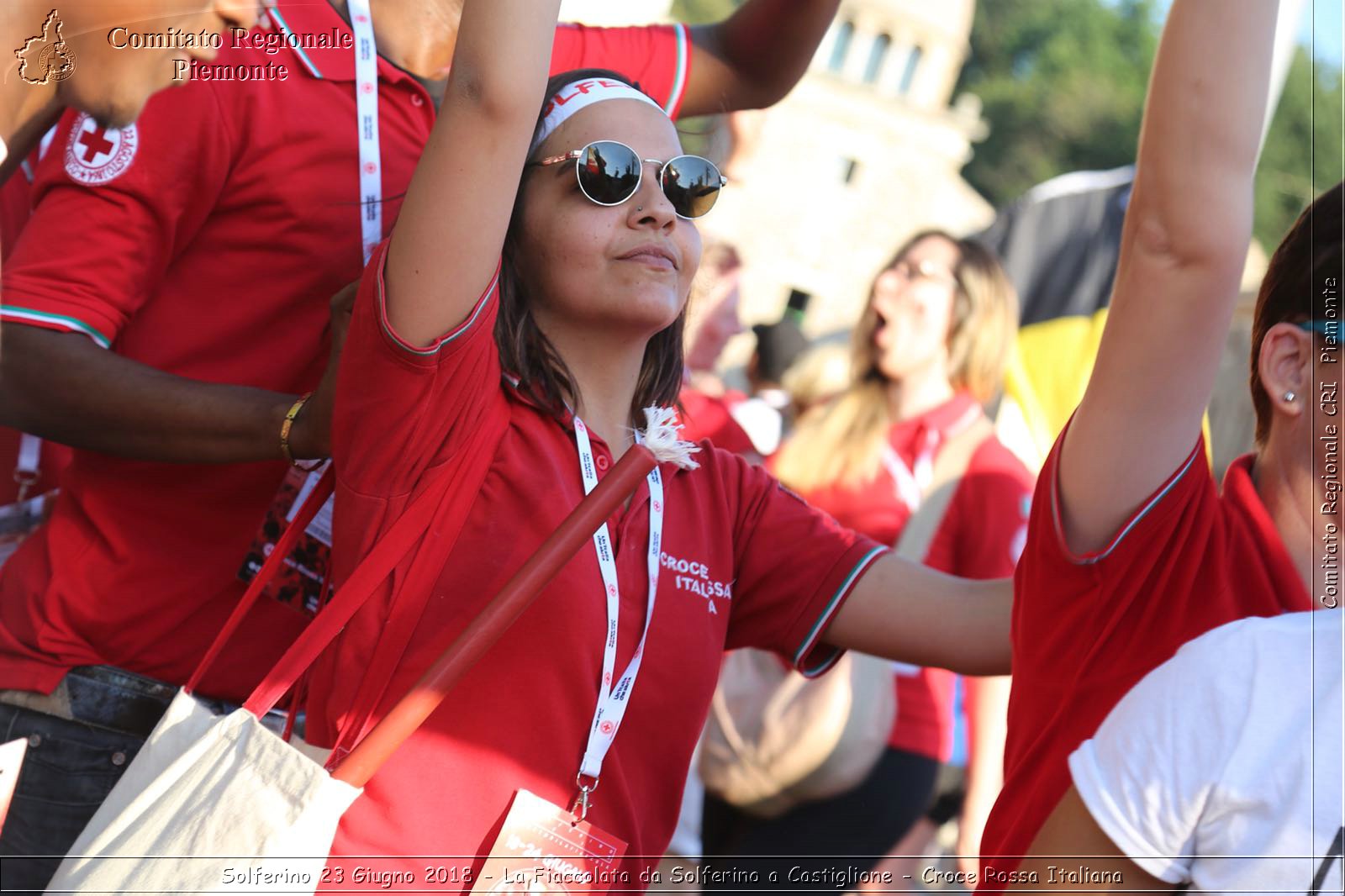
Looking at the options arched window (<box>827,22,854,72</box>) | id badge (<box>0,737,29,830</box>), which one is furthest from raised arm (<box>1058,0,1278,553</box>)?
arched window (<box>827,22,854,72</box>)

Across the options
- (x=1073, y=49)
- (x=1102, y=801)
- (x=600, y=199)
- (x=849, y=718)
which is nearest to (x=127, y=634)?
(x=600, y=199)

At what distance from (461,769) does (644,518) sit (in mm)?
468

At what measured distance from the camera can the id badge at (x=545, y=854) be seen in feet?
5.83

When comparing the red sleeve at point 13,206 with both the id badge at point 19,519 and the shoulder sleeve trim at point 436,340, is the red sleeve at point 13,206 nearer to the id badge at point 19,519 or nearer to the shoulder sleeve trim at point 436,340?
the id badge at point 19,519

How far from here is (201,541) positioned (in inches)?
90.3

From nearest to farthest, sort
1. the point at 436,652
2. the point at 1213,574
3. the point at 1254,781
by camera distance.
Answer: the point at 1254,781
the point at 1213,574
the point at 436,652

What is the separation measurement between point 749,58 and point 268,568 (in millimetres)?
1482

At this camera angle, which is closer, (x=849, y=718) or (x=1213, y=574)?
(x=1213, y=574)

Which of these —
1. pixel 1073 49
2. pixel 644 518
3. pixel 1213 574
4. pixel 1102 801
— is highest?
pixel 1073 49

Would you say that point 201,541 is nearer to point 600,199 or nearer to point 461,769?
point 461,769

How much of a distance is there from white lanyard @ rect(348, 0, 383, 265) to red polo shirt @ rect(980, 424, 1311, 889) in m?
1.20

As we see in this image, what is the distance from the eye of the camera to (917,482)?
4.48 m

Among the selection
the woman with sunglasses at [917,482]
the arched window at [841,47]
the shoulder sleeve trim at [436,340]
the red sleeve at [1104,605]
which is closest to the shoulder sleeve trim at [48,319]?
the shoulder sleeve trim at [436,340]

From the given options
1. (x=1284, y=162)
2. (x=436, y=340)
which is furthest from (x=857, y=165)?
(x=436, y=340)
